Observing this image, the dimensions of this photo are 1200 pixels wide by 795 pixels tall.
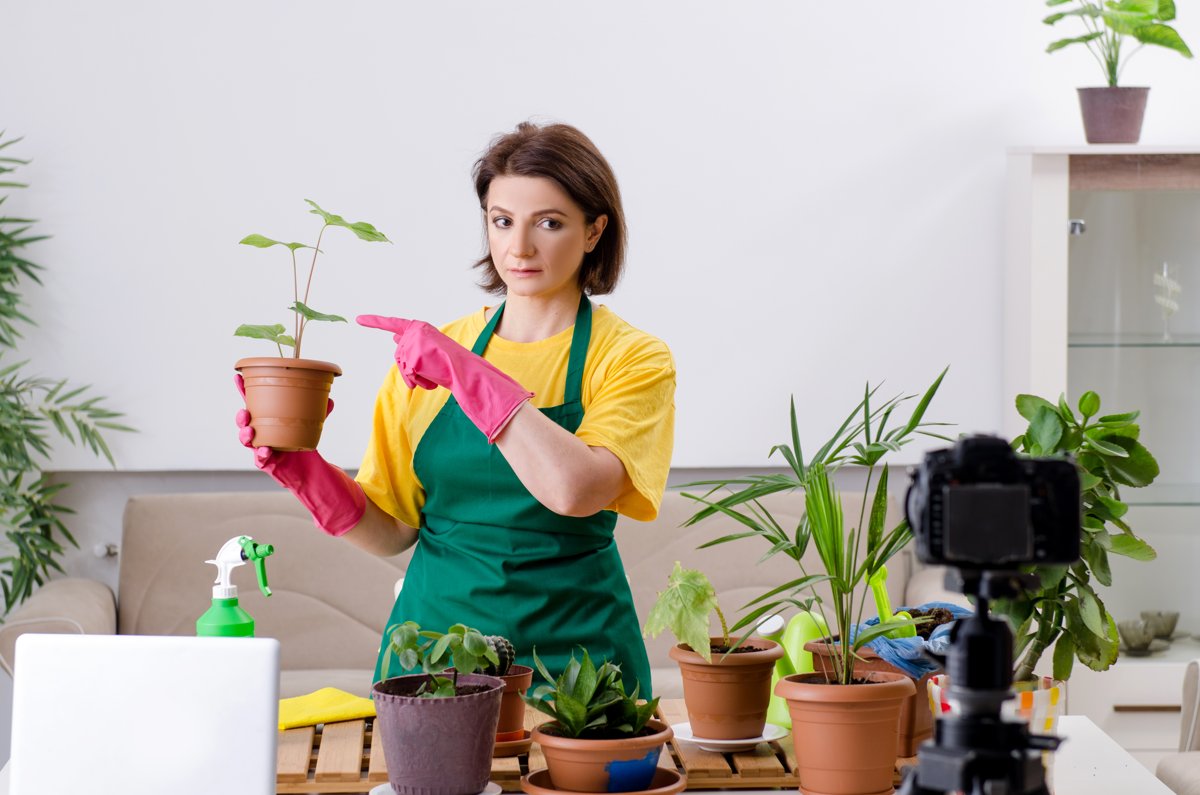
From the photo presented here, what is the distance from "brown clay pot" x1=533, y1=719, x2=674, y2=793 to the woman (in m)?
0.44

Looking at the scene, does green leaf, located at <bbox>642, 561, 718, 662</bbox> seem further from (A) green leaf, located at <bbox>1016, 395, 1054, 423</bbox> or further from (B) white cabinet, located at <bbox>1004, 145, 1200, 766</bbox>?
(B) white cabinet, located at <bbox>1004, 145, 1200, 766</bbox>

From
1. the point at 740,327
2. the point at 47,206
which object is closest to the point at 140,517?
the point at 47,206

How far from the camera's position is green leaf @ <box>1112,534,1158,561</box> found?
4.35 feet

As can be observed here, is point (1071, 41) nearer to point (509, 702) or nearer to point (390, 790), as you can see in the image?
point (509, 702)

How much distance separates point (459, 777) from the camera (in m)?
1.17

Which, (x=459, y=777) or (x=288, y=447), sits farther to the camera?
(x=288, y=447)

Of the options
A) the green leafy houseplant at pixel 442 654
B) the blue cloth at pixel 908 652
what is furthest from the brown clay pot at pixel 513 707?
the blue cloth at pixel 908 652

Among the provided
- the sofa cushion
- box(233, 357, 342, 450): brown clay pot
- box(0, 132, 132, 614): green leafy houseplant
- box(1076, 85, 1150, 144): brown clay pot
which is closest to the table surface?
box(233, 357, 342, 450): brown clay pot

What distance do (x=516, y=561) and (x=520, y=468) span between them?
177mm

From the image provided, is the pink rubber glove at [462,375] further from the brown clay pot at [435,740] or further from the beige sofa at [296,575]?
the beige sofa at [296,575]

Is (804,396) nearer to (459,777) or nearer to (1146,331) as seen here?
(1146,331)

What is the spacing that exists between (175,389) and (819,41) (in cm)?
199

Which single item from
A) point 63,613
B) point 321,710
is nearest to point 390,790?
point 321,710

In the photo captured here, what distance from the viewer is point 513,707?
137cm
